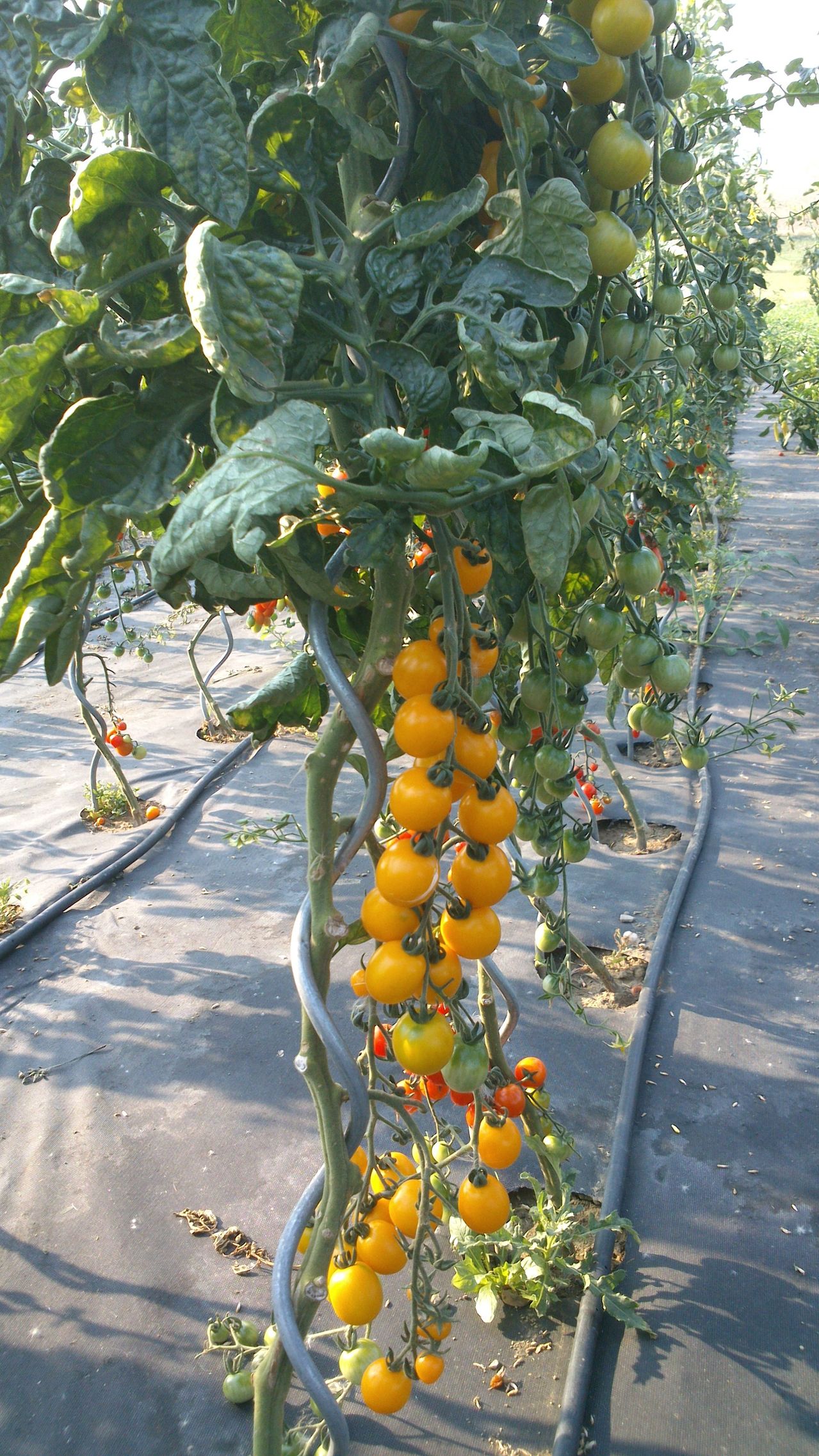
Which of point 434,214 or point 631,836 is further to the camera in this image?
point 631,836

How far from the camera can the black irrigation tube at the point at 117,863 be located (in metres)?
3.12

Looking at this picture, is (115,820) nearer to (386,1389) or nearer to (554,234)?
(386,1389)

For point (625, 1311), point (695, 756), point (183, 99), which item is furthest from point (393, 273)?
point (625, 1311)

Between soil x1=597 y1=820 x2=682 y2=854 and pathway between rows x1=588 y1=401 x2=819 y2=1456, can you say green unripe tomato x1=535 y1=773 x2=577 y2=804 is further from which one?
soil x1=597 y1=820 x2=682 y2=854

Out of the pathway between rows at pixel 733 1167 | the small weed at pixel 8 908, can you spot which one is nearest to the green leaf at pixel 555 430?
the pathway between rows at pixel 733 1167

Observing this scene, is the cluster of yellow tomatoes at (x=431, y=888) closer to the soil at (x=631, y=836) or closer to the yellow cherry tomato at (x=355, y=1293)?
the yellow cherry tomato at (x=355, y=1293)

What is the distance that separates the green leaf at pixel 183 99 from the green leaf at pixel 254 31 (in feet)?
0.39

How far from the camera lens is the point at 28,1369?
5.63 ft

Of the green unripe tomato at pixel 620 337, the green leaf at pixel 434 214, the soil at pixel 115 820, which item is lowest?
the soil at pixel 115 820

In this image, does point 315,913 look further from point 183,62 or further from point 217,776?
point 217,776

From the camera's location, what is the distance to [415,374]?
0.57m

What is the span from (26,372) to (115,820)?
3741 mm

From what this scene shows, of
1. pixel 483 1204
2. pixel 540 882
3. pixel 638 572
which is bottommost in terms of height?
pixel 483 1204

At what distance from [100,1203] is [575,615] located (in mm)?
1811
